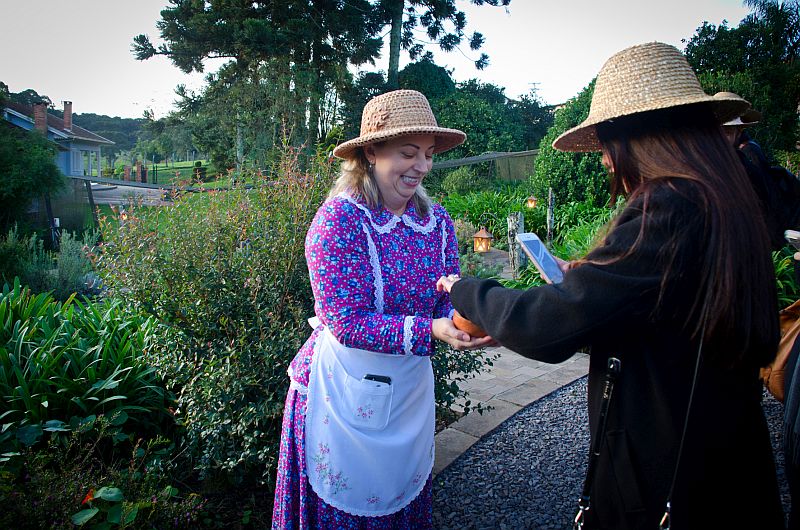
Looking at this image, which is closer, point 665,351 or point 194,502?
point 665,351

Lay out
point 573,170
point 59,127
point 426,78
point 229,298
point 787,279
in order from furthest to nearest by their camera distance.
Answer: point 59,127
point 426,78
point 573,170
point 787,279
point 229,298

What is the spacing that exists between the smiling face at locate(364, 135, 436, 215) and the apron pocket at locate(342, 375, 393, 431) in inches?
25.4

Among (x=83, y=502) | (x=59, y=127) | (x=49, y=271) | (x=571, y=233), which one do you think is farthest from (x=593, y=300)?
(x=59, y=127)

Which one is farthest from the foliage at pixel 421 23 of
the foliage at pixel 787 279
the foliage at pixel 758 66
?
the foliage at pixel 787 279

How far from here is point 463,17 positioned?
71.1ft

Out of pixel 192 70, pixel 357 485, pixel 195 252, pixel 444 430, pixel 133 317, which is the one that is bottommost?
pixel 444 430

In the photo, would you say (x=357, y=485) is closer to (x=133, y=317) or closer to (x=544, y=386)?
(x=133, y=317)

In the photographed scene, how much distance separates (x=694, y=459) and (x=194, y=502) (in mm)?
1849

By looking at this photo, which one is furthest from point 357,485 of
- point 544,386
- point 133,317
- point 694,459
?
point 544,386

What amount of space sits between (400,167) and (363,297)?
1.72 ft

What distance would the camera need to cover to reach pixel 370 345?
1.77 metres

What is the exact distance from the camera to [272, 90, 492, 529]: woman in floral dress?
1.82 meters

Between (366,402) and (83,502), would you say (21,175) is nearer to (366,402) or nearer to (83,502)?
(83,502)

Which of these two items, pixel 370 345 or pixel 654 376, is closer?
pixel 654 376
